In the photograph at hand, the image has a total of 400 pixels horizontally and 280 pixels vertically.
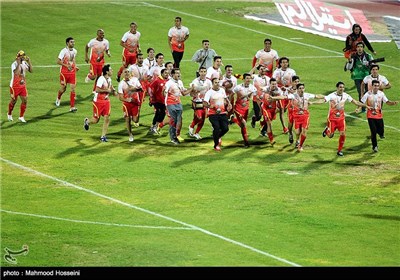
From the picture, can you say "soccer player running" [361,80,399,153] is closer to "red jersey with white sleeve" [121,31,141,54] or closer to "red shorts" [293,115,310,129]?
"red shorts" [293,115,310,129]

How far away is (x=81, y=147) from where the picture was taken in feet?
122

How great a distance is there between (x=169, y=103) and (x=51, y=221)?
868 centimetres

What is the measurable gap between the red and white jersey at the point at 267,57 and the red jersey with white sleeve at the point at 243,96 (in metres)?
4.83

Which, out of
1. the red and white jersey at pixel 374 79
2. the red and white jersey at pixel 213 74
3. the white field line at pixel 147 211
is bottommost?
the white field line at pixel 147 211

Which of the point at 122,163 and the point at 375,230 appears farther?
the point at 122,163

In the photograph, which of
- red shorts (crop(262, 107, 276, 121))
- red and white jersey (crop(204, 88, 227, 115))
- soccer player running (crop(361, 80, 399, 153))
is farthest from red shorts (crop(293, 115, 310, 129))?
red and white jersey (crop(204, 88, 227, 115))

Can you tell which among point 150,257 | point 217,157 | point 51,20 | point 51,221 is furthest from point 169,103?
point 51,20

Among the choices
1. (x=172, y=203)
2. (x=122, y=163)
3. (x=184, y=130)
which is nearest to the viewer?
(x=172, y=203)

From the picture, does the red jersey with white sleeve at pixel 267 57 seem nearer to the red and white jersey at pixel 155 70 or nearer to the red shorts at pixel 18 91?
the red and white jersey at pixel 155 70

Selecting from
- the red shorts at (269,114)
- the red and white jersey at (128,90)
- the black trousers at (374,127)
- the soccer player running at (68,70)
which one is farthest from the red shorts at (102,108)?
the black trousers at (374,127)

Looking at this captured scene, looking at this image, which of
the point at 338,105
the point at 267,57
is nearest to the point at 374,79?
the point at 338,105

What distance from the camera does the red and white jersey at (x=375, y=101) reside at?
3719 cm
